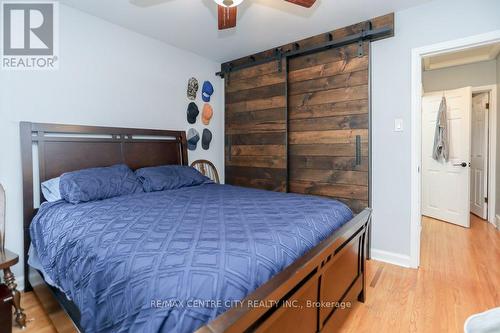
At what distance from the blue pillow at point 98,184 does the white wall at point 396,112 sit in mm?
2426

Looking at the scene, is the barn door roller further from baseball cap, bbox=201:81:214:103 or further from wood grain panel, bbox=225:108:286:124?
wood grain panel, bbox=225:108:286:124

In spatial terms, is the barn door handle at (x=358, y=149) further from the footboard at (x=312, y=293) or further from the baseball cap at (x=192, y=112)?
the baseball cap at (x=192, y=112)

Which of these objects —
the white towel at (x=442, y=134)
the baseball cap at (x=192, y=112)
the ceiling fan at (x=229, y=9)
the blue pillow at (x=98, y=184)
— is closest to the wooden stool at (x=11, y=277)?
the blue pillow at (x=98, y=184)

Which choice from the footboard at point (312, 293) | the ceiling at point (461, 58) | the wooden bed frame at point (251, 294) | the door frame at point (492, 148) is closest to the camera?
the footboard at point (312, 293)

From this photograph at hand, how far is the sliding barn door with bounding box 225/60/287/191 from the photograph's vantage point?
11.1 ft

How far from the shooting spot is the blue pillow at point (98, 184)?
2.11m

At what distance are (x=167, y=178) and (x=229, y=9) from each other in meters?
1.64

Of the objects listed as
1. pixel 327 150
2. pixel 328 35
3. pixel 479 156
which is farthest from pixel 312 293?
pixel 479 156

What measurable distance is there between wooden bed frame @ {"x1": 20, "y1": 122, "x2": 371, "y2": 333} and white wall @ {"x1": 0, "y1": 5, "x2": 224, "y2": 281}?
112mm

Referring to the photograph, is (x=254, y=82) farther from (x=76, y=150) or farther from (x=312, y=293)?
(x=312, y=293)

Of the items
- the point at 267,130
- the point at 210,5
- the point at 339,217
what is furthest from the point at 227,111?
the point at 339,217

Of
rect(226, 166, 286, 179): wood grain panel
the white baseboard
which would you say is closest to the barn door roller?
rect(226, 166, 286, 179): wood grain panel

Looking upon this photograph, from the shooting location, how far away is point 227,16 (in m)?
2.03

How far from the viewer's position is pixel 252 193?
253 cm
